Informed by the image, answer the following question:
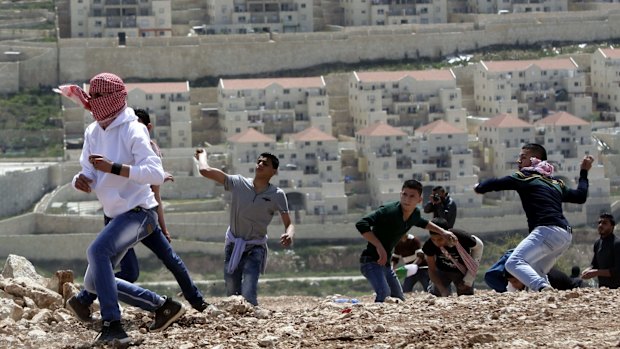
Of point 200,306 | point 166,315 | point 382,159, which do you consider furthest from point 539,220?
point 382,159

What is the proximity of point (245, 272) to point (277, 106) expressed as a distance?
47.3m

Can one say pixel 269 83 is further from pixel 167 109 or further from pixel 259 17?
pixel 259 17

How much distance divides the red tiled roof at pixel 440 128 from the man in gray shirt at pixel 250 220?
42.2 meters

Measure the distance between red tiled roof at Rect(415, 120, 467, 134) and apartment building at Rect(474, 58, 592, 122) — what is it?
4.57m

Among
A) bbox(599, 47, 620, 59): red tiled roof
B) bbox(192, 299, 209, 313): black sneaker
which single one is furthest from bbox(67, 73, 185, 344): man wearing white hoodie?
bbox(599, 47, 620, 59): red tiled roof

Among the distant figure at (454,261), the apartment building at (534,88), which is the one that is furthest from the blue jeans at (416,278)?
the apartment building at (534,88)

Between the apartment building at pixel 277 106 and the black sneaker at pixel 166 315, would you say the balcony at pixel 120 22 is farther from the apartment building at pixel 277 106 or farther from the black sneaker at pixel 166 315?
the black sneaker at pixel 166 315

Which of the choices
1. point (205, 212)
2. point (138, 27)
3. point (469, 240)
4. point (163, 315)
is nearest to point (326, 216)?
point (205, 212)

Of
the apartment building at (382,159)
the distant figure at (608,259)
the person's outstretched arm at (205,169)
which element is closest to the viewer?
the person's outstretched arm at (205,169)

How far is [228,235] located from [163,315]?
2457mm

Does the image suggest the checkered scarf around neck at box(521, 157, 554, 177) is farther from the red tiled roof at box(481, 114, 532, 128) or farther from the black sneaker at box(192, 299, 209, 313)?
the red tiled roof at box(481, 114, 532, 128)

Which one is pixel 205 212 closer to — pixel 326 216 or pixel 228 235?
pixel 326 216

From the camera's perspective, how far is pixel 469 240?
16.3 metres

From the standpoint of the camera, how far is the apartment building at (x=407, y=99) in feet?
203
